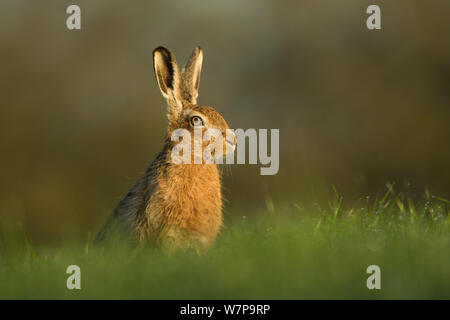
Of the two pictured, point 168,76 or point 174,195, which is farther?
point 168,76

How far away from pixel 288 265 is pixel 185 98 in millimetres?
3221

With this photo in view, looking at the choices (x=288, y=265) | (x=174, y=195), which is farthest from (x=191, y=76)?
(x=288, y=265)

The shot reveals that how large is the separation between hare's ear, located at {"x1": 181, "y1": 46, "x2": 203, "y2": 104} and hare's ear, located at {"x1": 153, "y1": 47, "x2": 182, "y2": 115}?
0.15 meters

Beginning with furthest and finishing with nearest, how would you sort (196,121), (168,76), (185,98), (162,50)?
(185,98)
(168,76)
(162,50)
(196,121)

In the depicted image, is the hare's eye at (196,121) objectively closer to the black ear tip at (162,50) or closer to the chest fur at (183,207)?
the chest fur at (183,207)

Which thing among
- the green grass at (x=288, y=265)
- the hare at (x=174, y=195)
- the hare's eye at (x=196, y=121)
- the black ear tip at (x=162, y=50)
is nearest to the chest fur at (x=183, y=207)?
the hare at (x=174, y=195)

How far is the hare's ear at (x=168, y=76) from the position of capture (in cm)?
673

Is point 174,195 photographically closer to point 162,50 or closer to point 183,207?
point 183,207

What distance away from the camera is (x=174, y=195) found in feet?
20.8

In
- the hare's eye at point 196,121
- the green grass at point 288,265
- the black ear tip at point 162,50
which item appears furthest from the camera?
the black ear tip at point 162,50

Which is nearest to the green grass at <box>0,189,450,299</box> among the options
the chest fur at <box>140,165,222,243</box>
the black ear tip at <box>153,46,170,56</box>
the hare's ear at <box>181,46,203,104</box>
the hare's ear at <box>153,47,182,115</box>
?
the chest fur at <box>140,165,222,243</box>
